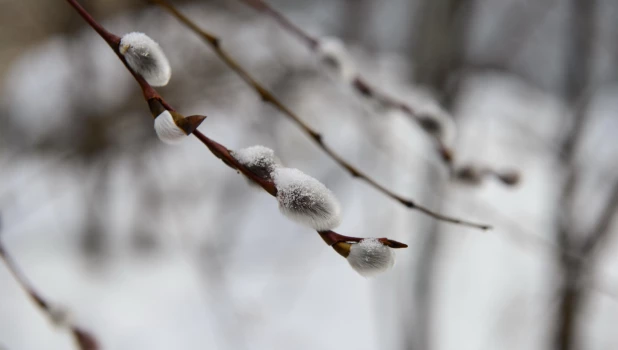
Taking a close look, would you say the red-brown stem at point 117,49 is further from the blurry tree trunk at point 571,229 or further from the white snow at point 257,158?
the blurry tree trunk at point 571,229

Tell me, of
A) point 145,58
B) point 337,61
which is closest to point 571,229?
point 337,61

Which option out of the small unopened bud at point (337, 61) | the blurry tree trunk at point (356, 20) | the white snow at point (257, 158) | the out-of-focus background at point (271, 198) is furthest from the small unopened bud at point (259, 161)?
the blurry tree trunk at point (356, 20)

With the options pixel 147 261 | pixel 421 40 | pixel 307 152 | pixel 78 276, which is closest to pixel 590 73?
pixel 421 40

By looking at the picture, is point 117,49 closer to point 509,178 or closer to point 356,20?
point 509,178

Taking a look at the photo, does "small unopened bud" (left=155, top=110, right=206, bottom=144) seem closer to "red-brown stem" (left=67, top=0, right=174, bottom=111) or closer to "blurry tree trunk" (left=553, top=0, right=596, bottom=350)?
"red-brown stem" (left=67, top=0, right=174, bottom=111)

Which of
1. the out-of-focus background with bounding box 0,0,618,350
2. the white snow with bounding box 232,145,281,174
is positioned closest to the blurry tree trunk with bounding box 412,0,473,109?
the out-of-focus background with bounding box 0,0,618,350
